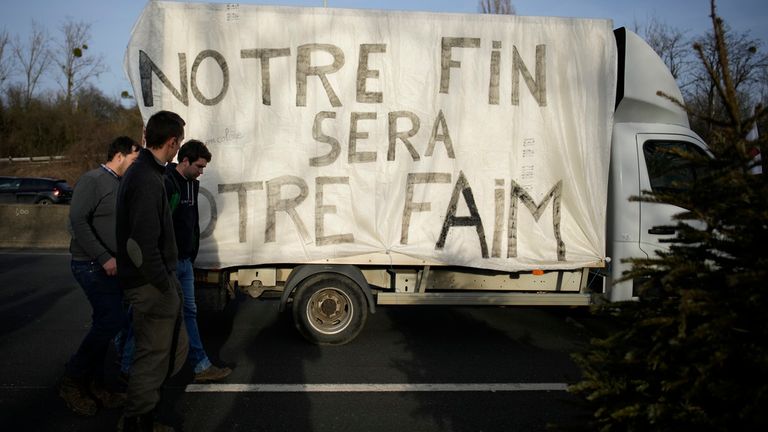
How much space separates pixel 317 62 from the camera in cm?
545

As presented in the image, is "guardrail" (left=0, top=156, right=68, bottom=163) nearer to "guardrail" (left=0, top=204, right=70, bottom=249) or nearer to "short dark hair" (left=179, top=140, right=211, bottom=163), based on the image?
"guardrail" (left=0, top=204, right=70, bottom=249)

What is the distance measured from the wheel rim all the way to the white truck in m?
0.01

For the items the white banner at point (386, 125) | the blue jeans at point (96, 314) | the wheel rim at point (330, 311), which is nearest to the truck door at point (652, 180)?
the white banner at point (386, 125)

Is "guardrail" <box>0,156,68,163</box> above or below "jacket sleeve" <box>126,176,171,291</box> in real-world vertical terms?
above

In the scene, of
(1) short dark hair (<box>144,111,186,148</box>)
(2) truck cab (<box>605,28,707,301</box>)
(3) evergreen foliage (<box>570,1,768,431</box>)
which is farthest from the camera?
(2) truck cab (<box>605,28,707,301</box>)

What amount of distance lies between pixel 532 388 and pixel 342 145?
2.67 m

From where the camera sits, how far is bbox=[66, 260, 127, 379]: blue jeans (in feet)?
13.7

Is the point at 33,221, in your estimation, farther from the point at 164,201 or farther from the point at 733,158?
the point at 733,158

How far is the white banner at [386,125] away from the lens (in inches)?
213

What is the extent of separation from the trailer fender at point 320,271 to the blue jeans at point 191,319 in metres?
0.91

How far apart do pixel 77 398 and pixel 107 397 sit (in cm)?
19

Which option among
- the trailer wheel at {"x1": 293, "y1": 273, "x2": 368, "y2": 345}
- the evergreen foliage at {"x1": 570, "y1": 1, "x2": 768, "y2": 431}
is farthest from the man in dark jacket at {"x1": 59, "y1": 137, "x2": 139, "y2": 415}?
the evergreen foliage at {"x1": 570, "y1": 1, "x2": 768, "y2": 431}

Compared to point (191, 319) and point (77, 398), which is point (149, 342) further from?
point (191, 319)

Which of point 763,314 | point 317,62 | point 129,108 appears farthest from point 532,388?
point 129,108
